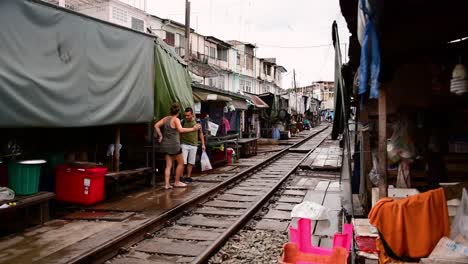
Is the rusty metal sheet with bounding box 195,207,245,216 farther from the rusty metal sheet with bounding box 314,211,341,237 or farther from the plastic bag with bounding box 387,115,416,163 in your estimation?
the plastic bag with bounding box 387,115,416,163

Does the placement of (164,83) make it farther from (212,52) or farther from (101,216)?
(212,52)

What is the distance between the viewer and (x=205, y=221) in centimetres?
760

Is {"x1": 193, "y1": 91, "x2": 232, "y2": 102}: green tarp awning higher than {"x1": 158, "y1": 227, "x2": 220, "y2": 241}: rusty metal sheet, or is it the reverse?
{"x1": 193, "y1": 91, "x2": 232, "y2": 102}: green tarp awning

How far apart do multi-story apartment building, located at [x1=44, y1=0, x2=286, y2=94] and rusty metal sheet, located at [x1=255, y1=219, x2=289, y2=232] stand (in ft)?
44.2

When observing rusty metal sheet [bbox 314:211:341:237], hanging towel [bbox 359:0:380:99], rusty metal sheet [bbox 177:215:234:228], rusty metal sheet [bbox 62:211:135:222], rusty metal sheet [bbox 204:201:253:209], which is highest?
hanging towel [bbox 359:0:380:99]

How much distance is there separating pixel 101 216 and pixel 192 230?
1.73 meters

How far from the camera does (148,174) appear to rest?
34.8ft

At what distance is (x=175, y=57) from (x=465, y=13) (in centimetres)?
940

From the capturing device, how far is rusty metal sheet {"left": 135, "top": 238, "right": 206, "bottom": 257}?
5809 mm

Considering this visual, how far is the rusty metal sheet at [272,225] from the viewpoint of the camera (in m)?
7.26

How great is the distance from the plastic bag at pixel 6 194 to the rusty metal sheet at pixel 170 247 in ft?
Answer: 6.67

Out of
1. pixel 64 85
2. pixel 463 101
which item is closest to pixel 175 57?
pixel 64 85

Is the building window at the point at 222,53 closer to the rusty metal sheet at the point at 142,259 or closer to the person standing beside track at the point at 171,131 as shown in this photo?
the person standing beside track at the point at 171,131

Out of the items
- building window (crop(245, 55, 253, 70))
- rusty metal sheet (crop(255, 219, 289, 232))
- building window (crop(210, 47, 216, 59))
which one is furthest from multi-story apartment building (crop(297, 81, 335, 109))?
rusty metal sheet (crop(255, 219, 289, 232))
